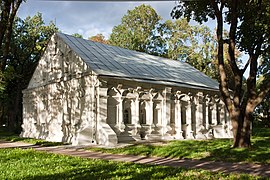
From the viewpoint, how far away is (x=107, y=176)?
7668 mm

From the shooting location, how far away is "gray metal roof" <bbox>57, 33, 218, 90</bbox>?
2095cm

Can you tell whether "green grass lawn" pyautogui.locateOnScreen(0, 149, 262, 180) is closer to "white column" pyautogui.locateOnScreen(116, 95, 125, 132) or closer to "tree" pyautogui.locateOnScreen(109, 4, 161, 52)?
"white column" pyautogui.locateOnScreen(116, 95, 125, 132)

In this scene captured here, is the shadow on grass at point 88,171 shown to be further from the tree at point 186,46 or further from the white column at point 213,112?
the tree at point 186,46

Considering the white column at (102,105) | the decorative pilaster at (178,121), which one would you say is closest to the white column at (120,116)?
the white column at (102,105)

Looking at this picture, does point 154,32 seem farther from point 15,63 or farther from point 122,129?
point 122,129

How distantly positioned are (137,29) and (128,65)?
80.1ft

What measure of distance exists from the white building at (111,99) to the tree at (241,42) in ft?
22.1

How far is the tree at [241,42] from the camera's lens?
14.1 meters

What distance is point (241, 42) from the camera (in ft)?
50.4

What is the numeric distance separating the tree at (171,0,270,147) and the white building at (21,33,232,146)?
6.74 meters

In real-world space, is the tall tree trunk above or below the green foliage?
below

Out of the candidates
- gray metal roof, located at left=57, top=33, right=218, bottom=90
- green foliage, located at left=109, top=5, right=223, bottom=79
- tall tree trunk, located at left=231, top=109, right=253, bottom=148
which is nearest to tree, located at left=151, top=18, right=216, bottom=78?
green foliage, located at left=109, top=5, right=223, bottom=79

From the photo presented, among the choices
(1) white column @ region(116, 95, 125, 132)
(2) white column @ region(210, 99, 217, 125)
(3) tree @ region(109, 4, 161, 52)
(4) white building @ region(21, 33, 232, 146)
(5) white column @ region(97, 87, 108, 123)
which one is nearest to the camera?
(5) white column @ region(97, 87, 108, 123)

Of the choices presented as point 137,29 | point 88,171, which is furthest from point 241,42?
point 137,29
